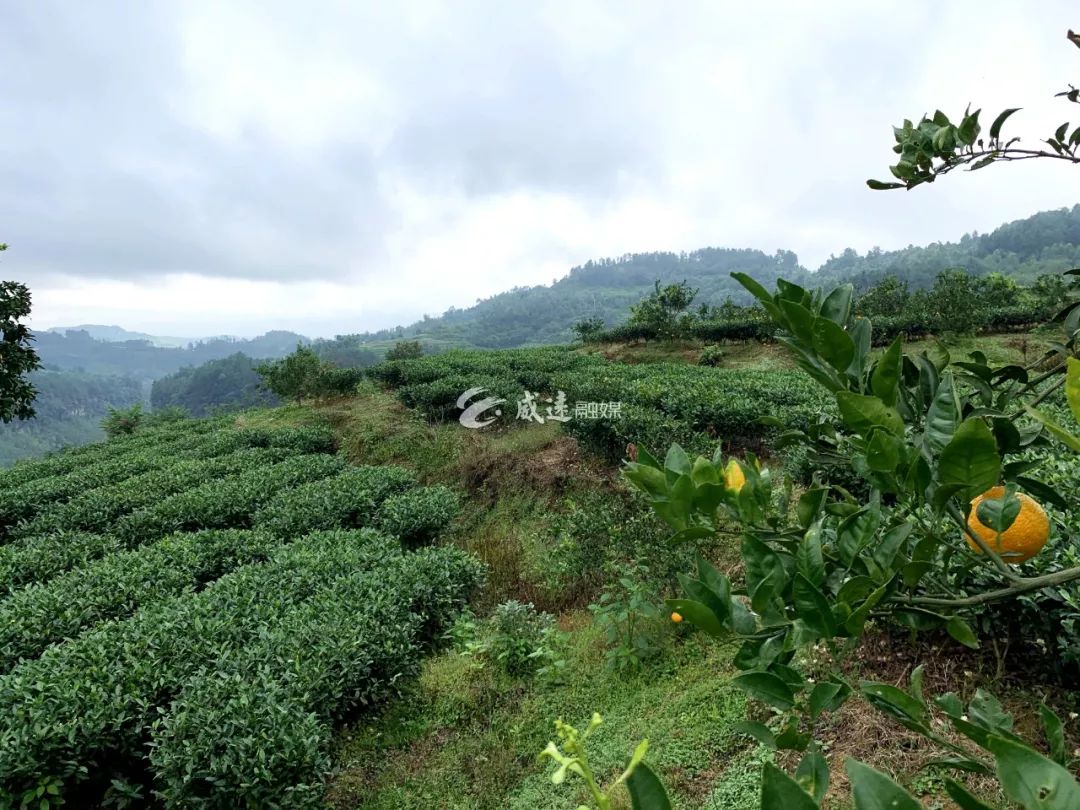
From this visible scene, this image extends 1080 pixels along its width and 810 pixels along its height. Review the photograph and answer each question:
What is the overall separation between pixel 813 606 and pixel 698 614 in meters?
0.15

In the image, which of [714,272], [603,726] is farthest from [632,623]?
Answer: [714,272]

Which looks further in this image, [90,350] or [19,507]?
[90,350]

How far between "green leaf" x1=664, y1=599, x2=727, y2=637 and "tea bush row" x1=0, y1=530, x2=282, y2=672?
4.48 metres

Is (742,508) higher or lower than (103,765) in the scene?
higher

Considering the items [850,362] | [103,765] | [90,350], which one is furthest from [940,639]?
[90,350]

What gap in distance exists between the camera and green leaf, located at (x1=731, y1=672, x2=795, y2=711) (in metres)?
0.66

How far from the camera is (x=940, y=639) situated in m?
2.39

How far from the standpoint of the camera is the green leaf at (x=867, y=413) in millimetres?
665

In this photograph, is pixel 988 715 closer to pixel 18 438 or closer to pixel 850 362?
pixel 850 362

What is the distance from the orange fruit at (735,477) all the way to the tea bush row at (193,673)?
2.51 metres

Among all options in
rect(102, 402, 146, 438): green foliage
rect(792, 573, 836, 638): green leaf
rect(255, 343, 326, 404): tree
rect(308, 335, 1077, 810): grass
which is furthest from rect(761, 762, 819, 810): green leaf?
rect(102, 402, 146, 438): green foliage

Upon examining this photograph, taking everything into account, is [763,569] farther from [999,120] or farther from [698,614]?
[999,120]

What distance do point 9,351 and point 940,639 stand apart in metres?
9.32

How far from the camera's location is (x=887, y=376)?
2.42 ft
